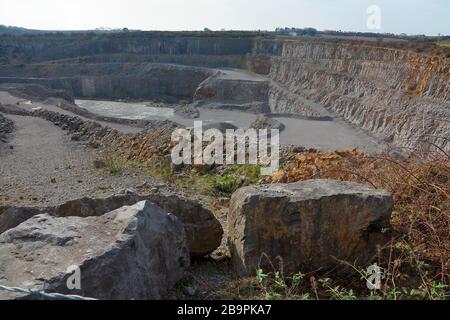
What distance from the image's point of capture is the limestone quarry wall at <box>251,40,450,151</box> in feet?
63.7

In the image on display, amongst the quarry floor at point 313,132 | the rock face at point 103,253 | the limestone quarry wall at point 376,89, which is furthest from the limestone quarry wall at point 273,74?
the rock face at point 103,253

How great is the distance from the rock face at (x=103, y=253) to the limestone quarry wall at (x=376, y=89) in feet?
24.4

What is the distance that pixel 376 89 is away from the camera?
82.9 feet

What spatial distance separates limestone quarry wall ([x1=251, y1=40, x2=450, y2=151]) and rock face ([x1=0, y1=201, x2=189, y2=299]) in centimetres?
745

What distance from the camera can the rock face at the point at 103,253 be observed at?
3.60m

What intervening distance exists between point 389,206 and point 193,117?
31.4 m

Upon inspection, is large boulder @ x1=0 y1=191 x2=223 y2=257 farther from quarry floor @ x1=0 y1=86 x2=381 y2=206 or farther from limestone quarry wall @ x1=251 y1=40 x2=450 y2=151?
limestone quarry wall @ x1=251 y1=40 x2=450 y2=151

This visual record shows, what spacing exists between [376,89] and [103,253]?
24.1 metres

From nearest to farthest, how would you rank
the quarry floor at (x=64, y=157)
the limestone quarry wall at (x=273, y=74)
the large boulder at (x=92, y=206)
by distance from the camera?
the large boulder at (x=92, y=206), the quarry floor at (x=64, y=157), the limestone quarry wall at (x=273, y=74)

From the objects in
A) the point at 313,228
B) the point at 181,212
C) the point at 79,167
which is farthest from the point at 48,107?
the point at 313,228

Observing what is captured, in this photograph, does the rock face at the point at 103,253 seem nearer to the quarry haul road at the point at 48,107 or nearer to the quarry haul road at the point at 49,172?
the quarry haul road at the point at 49,172

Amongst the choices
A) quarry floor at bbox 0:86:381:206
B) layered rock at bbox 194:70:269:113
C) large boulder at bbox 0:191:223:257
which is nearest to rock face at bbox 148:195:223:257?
large boulder at bbox 0:191:223:257
